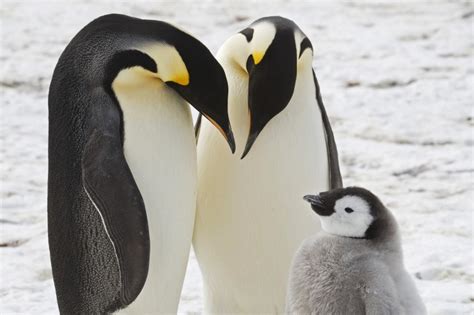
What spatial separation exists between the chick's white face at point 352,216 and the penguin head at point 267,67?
409 mm

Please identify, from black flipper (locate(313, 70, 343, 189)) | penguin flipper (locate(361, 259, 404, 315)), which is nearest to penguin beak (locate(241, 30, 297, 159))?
black flipper (locate(313, 70, 343, 189))

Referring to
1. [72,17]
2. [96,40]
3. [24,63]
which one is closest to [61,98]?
[96,40]

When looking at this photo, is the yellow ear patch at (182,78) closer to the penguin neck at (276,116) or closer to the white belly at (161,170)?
the white belly at (161,170)

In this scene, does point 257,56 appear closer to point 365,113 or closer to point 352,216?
point 352,216

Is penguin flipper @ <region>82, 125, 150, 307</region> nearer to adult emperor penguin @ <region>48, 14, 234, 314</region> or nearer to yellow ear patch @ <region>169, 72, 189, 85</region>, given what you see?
adult emperor penguin @ <region>48, 14, 234, 314</region>

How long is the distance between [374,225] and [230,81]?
0.64m

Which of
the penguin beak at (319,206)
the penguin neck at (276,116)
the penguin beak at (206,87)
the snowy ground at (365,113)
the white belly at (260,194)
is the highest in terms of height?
the penguin beak at (206,87)

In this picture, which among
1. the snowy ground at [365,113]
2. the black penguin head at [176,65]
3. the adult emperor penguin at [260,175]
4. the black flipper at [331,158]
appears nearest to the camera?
the black penguin head at [176,65]

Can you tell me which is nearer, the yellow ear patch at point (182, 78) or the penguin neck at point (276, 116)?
the yellow ear patch at point (182, 78)

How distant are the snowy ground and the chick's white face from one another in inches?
32.8

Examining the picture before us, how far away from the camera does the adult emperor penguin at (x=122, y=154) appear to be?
2812 millimetres

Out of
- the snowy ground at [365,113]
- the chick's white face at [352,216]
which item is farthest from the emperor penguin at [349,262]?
the snowy ground at [365,113]

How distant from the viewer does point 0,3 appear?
291 inches

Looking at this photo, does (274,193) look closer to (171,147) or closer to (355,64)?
(171,147)
